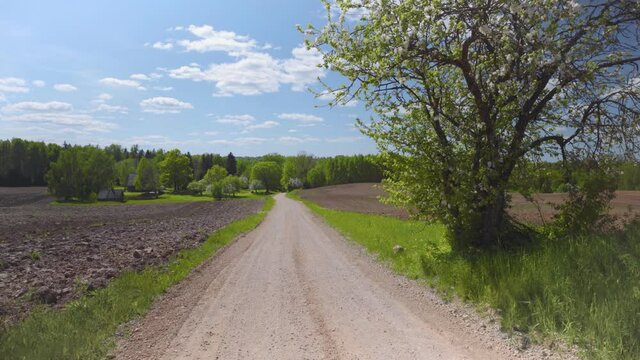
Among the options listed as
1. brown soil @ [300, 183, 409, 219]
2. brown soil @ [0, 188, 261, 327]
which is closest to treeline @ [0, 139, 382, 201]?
brown soil @ [300, 183, 409, 219]

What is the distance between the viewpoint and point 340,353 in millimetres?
6656

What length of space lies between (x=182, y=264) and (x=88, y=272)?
304 cm

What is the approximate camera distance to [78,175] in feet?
311

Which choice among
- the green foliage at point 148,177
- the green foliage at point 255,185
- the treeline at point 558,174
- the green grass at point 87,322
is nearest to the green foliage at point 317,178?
the green foliage at point 255,185

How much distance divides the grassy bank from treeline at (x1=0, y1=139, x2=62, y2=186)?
142608 mm

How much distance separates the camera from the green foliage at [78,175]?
304 feet

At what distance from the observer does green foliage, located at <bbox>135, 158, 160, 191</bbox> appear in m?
113

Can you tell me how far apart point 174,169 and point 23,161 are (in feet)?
162

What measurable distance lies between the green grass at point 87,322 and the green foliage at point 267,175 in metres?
141

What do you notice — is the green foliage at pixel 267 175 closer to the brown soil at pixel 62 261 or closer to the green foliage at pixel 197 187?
the green foliage at pixel 197 187

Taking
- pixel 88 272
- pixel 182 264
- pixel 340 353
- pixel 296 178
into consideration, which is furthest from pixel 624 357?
pixel 296 178

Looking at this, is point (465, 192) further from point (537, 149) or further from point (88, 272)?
point (88, 272)

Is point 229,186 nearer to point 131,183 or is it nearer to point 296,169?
point 131,183

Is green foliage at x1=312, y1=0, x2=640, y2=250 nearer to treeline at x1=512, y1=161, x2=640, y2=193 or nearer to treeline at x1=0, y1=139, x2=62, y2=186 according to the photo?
treeline at x1=512, y1=161, x2=640, y2=193
